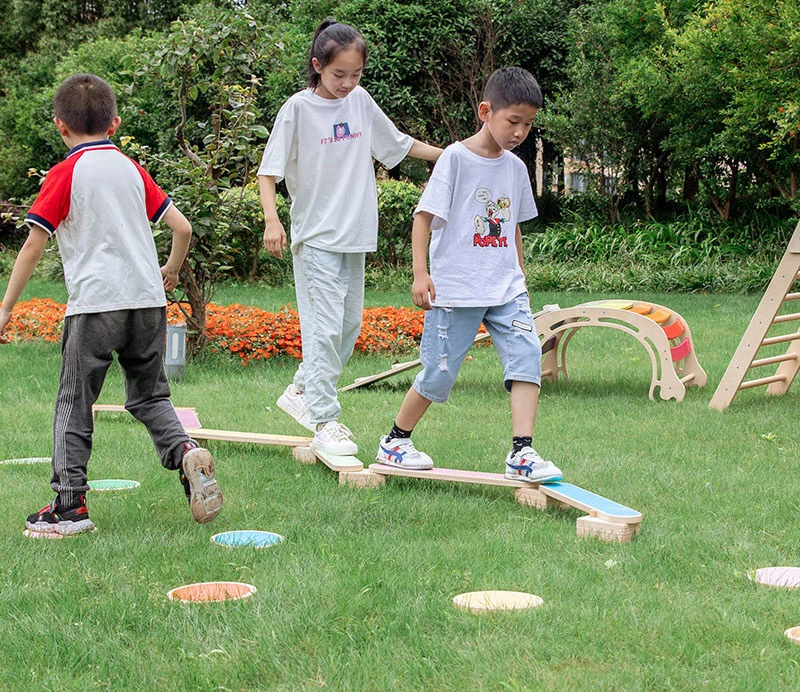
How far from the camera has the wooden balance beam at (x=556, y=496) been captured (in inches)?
136

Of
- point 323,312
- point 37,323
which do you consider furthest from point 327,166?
point 37,323

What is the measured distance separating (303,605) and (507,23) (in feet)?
51.4

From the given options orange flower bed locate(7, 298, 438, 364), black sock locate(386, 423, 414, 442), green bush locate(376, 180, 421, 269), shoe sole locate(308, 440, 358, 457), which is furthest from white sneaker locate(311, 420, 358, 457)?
green bush locate(376, 180, 421, 269)

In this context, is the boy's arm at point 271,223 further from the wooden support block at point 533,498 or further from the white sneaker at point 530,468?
the wooden support block at point 533,498

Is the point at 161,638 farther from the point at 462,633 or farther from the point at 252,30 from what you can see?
the point at 252,30

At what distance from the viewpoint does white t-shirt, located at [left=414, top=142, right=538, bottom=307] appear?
13.4ft

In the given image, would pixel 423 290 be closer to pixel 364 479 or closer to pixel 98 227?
pixel 364 479

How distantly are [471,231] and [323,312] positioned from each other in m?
0.91

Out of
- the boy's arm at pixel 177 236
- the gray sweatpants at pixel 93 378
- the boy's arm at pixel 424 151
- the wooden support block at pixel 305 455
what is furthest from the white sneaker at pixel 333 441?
the boy's arm at pixel 424 151

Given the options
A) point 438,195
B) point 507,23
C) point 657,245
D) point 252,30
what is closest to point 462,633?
point 438,195

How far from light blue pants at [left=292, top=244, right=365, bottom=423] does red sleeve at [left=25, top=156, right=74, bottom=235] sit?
129 cm

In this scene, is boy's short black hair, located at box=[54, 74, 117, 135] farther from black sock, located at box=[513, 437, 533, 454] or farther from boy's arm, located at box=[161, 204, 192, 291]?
black sock, located at box=[513, 437, 533, 454]

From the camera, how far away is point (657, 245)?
46.8ft

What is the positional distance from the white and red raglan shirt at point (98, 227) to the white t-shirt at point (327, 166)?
100 cm
